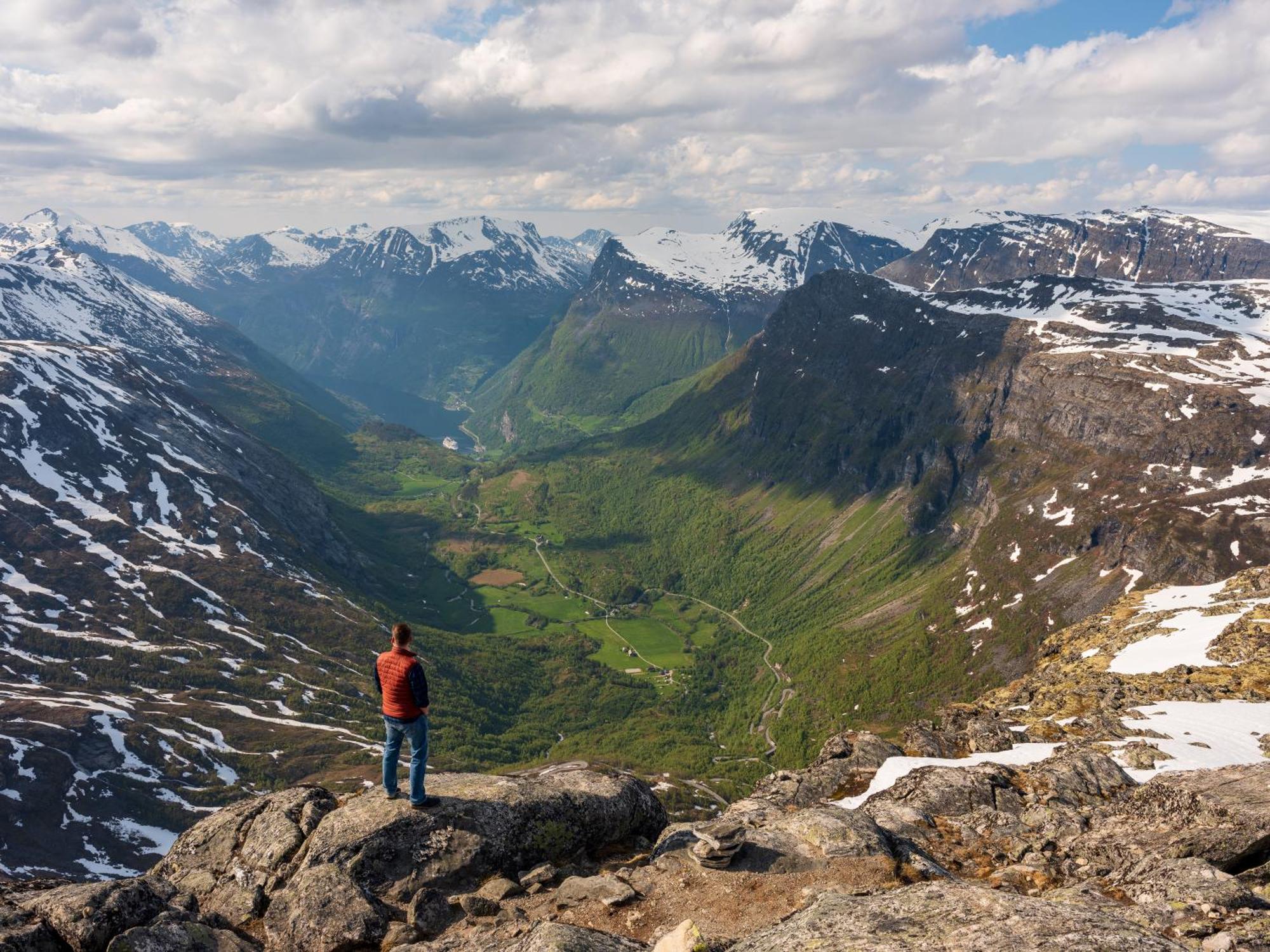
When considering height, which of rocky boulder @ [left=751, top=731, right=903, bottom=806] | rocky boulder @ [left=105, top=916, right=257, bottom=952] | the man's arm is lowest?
rocky boulder @ [left=751, top=731, right=903, bottom=806]

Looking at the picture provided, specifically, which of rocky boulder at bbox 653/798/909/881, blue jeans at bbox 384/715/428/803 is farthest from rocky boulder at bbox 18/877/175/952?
rocky boulder at bbox 653/798/909/881

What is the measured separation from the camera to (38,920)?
23.1 metres

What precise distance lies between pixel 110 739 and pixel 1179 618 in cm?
18162

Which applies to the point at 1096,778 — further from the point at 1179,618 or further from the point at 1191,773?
the point at 1179,618

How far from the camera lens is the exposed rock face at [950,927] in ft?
55.3

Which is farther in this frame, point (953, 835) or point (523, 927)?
point (953, 835)

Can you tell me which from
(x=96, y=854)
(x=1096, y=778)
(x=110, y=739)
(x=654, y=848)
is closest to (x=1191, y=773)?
(x=1096, y=778)

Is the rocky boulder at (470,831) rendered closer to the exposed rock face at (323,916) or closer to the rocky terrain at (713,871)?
the rocky terrain at (713,871)

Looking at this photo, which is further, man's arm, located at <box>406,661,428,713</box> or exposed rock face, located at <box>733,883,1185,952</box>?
man's arm, located at <box>406,661,428,713</box>

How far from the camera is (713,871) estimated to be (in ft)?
88.2

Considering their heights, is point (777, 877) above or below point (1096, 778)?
above

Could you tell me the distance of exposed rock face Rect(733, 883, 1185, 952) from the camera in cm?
1686

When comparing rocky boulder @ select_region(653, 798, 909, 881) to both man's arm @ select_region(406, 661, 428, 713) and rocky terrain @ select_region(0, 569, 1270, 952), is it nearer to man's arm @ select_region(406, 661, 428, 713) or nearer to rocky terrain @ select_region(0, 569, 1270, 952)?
rocky terrain @ select_region(0, 569, 1270, 952)

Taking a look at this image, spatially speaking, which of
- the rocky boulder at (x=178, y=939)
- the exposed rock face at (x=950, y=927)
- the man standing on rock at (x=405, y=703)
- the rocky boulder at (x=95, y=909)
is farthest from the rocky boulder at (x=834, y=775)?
the rocky boulder at (x=95, y=909)
